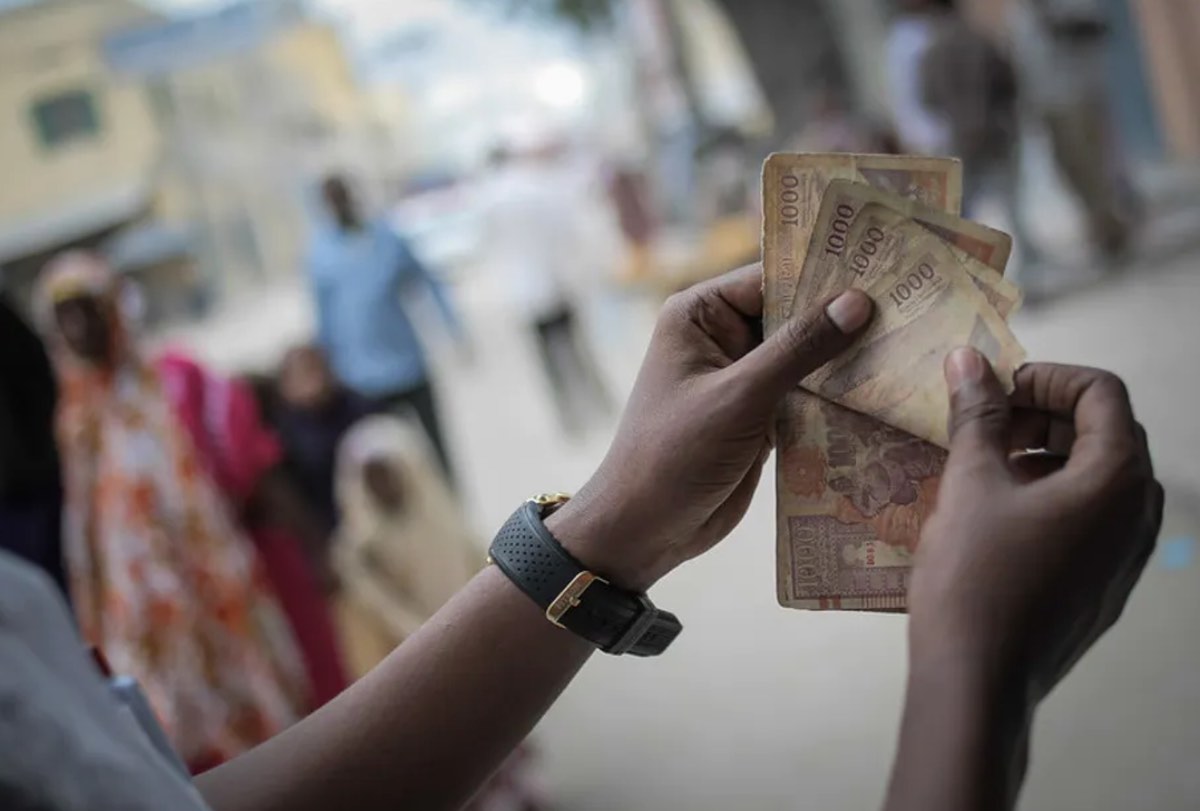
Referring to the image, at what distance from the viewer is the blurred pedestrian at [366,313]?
4.43 m

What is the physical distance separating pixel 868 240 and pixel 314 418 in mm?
2657

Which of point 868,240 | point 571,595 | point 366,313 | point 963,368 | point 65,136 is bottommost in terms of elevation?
point 571,595

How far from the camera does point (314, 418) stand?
11.1ft

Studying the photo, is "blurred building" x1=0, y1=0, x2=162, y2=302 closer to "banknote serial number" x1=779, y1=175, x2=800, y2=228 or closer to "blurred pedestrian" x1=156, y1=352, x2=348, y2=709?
"blurred pedestrian" x1=156, y1=352, x2=348, y2=709

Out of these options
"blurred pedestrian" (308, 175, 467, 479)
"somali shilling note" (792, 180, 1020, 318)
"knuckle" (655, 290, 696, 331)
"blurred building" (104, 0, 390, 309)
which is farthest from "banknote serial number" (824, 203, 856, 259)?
"blurred building" (104, 0, 390, 309)

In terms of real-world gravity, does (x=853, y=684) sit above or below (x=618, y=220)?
below

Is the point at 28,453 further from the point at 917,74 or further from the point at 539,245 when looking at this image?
the point at 539,245

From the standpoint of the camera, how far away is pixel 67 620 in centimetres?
71

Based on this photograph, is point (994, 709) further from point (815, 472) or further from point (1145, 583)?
point (1145, 583)

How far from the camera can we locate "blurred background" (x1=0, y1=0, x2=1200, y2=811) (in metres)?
1.72

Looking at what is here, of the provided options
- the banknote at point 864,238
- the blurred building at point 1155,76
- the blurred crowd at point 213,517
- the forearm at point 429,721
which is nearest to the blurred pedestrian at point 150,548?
the blurred crowd at point 213,517

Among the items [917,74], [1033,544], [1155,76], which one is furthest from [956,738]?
[1155,76]

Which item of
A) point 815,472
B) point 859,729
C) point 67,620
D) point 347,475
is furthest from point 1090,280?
point 67,620

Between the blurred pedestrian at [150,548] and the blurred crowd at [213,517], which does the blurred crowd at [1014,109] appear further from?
the blurred pedestrian at [150,548]
